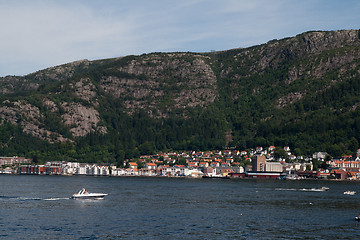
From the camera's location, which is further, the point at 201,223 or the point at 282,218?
the point at 282,218

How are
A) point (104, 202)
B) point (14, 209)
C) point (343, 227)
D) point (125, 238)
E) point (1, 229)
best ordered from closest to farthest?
point (125, 238)
point (1, 229)
point (343, 227)
point (14, 209)
point (104, 202)

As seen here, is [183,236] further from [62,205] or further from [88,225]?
[62,205]

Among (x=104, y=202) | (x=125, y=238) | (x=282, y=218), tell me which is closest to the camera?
(x=125, y=238)

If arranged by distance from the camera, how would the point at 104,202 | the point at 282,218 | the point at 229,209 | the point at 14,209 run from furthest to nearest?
the point at 104,202 → the point at 229,209 → the point at 14,209 → the point at 282,218

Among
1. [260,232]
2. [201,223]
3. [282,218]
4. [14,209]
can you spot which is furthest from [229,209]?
[14,209]

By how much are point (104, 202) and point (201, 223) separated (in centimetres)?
3919

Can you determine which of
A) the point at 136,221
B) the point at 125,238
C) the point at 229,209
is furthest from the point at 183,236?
the point at 229,209

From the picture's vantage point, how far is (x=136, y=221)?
301 ft

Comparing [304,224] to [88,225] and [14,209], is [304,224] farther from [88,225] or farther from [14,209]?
[14,209]

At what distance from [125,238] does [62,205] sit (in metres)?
43.5

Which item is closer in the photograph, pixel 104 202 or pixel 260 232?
pixel 260 232

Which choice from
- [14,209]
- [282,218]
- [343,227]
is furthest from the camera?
[14,209]

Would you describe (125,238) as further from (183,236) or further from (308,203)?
(308,203)

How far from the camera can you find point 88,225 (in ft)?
284
